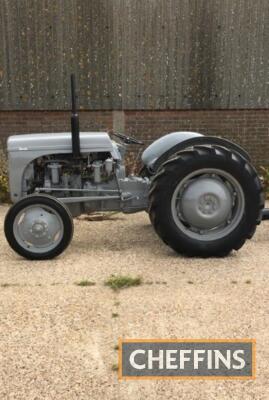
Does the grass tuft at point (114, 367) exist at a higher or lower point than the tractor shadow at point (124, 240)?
higher

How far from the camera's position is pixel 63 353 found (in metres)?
2.79

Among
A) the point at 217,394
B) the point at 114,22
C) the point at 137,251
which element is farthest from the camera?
the point at 114,22

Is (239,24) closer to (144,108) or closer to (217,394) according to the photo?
(144,108)

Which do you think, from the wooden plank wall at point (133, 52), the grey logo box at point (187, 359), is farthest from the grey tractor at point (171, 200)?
the wooden plank wall at point (133, 52)

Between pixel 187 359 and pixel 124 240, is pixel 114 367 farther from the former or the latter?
pixel 124 240

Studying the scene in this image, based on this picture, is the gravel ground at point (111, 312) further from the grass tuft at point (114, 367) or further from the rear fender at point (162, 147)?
the rear fender at point (162, 147)

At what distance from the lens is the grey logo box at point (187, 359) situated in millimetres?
2654

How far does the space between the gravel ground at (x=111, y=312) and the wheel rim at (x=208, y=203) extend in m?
0.31

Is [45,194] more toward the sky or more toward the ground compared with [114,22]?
more toward the ground

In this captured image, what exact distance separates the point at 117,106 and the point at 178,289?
474cm

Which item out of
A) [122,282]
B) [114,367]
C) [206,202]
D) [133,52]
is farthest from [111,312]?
[133,52]

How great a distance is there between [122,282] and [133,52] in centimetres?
493

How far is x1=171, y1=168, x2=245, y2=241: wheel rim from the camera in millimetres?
4363

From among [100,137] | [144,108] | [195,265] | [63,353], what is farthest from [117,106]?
[63,353]
